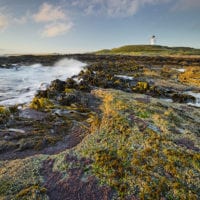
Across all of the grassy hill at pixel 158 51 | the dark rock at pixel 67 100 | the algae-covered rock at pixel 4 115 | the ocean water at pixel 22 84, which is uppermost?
the algae-covered rock at pixel 4 115

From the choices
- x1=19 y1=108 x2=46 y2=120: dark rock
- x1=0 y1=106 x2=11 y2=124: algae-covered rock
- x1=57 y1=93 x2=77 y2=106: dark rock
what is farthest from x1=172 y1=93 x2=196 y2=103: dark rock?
x1=0 y1=106 x2=11 y2=124: algae-covered rock

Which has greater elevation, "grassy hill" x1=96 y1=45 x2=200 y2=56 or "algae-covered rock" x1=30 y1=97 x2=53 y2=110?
"algae-covered rock" x1=30 y1=97 x2=53 y2=110

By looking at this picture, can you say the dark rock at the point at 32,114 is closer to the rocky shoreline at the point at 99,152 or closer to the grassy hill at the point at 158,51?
the rocky shoreline at the point at 99,152

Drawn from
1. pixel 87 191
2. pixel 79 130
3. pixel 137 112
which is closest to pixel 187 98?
pixel 137 112

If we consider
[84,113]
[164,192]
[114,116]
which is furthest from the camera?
[84,113]

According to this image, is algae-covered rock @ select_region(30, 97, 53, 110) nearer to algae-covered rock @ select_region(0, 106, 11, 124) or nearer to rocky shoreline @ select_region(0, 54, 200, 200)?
rocky shoreline @ select_region(0, 54, 200, 200)

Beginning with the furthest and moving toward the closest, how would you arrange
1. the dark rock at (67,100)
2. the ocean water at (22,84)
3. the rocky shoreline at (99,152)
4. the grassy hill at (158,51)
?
the grassy hill at (158,51)
the ocean water at (22,84)
the dark rock at (67,100)
the rocky shoreline at (99,152)

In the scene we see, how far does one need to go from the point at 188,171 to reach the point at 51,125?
519 centimetres

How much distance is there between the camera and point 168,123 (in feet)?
26.9

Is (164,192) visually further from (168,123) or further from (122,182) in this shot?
(168,123)

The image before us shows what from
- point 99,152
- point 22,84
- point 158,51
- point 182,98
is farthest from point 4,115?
point 158,51

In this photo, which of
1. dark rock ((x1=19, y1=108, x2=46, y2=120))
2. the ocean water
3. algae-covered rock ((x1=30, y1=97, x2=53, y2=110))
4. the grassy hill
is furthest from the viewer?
the grassy hill

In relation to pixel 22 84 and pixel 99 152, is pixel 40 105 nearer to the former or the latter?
pixel 99 152

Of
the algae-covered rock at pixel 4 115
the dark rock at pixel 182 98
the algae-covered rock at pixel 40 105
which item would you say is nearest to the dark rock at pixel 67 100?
the algae-covered rock at pixel 40 105
